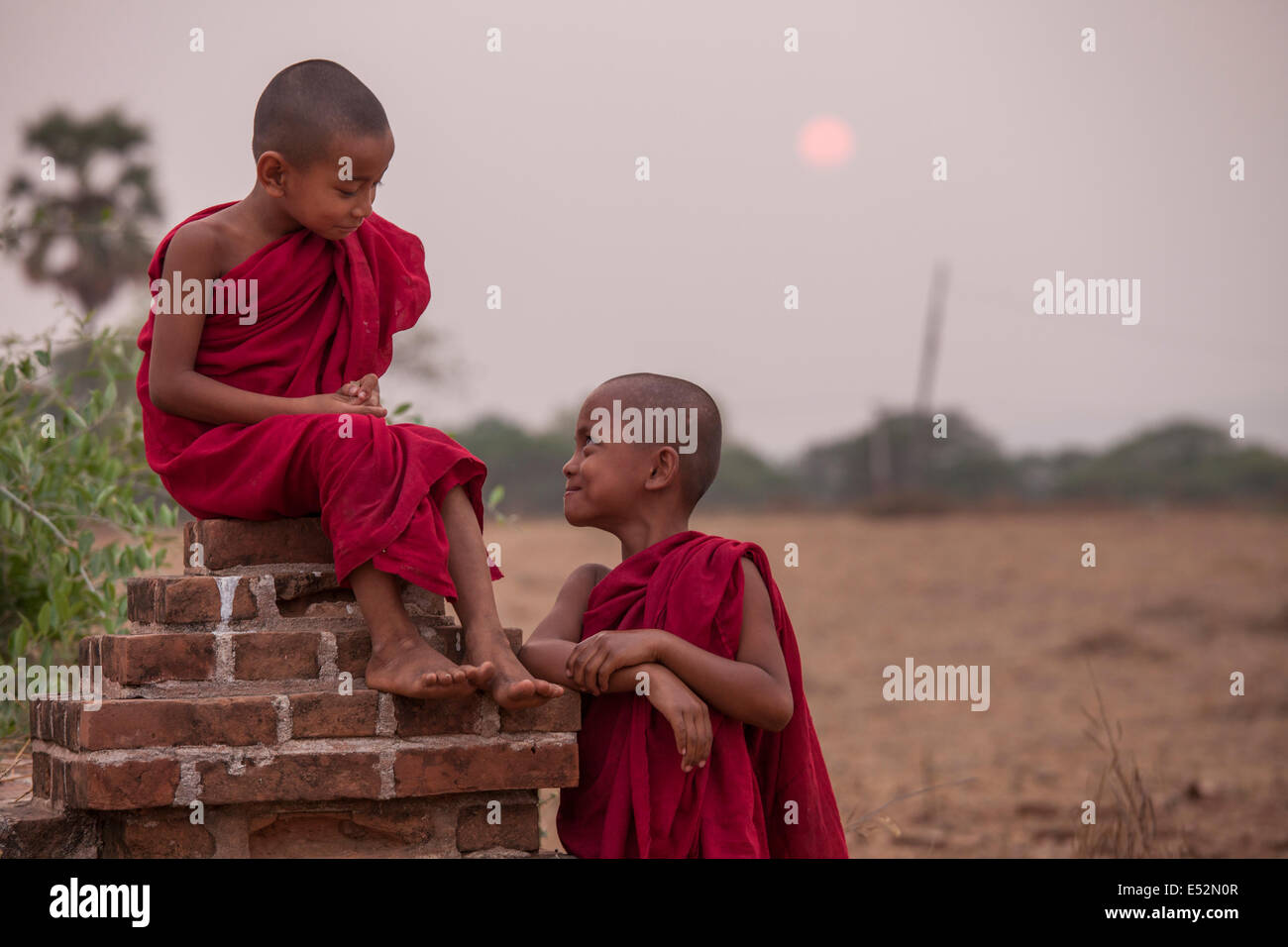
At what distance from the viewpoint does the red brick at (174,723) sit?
2686 mm

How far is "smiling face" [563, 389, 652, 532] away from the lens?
11.1 ft

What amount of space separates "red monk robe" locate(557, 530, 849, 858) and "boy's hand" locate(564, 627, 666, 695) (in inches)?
4.7

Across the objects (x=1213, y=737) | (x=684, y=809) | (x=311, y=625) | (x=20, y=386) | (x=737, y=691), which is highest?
(x=20, y=386)

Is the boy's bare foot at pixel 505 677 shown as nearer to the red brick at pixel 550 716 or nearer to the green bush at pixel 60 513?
the red brick at pixel 550 716

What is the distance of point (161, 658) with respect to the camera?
277 centimetres

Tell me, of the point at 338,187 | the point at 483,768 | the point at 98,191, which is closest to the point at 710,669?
the point at 483,768

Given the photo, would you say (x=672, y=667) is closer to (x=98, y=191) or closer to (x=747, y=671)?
(x=747, y=671)

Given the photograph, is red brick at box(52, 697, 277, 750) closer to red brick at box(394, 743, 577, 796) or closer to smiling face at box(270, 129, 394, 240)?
red brick at box(394, 743, 577, 796)

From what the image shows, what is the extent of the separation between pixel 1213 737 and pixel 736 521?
31.6 ft

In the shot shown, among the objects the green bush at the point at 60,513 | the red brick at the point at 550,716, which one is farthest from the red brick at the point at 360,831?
the green bush at the point at 60,513

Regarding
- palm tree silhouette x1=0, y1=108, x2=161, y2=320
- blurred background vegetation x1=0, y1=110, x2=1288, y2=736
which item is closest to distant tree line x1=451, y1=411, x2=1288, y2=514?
blurred background vegetation x1=0, y1=110, x2=1288, y2=736
